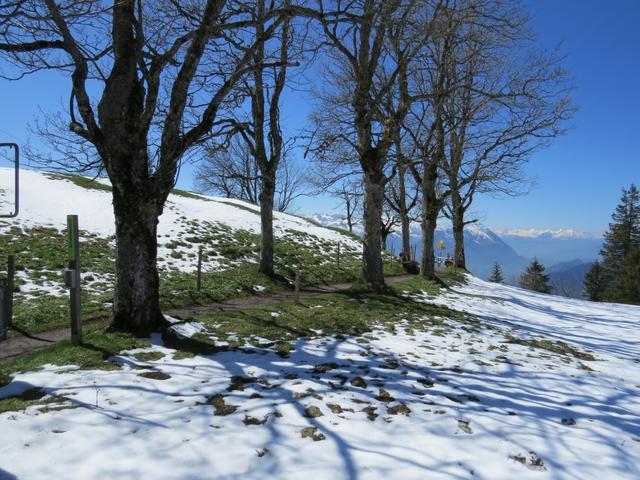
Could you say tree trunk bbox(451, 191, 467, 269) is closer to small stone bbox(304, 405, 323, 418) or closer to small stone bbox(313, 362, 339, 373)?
small stone bbox(313, 362, 339, 373)

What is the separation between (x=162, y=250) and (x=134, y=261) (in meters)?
8.47

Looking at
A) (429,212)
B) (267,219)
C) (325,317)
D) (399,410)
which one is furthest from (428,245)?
(399,410)

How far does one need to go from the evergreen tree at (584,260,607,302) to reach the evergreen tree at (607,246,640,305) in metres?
7.03

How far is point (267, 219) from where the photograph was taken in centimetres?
1323

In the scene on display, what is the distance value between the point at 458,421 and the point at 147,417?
119 inches

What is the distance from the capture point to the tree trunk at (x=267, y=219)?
13078 mm

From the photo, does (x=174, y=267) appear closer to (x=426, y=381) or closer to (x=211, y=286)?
(x=211, y=286)

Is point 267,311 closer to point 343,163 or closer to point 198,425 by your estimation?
point 198,425

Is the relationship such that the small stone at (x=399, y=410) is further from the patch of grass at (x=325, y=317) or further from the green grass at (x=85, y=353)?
the green grass at (x=85, y=353)

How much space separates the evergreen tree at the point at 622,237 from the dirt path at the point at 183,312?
1713 inches

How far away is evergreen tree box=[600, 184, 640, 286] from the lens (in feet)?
144

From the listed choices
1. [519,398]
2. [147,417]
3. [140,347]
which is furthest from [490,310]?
[147,417]

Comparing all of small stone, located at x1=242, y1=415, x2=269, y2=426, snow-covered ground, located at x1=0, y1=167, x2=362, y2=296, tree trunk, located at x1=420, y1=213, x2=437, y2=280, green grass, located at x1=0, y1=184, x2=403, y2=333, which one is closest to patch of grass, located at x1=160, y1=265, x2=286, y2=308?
green grass, located at x1=0, y1=184, x2=403, y2=333

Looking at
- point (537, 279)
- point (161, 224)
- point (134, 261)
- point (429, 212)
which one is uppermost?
point (429, 212)
